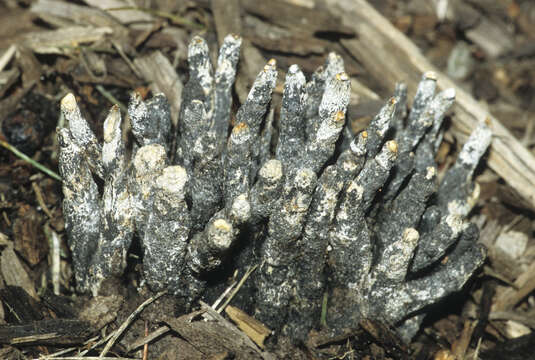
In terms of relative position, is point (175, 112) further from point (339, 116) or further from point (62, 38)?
point (339, 116)

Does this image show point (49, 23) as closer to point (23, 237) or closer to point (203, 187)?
point (23, 237)

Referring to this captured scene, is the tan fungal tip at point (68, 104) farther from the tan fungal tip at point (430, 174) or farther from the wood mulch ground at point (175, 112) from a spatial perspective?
the tan fungal tip at point (430, 174)

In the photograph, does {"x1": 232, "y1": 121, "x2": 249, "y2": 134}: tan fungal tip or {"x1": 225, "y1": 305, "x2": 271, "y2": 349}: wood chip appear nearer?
{"x1": 232, "y1": 121, "x2": 249, "y2": 134}: tan fungal tip

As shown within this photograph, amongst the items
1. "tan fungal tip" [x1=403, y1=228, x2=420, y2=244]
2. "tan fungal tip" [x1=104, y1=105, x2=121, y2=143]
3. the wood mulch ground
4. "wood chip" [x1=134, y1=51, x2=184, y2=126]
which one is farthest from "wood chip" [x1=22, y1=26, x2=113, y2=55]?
"tan fungal tip" [x1=403, y1=228, x2=420, y2=244]

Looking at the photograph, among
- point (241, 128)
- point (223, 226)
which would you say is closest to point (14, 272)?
point (223, 226)

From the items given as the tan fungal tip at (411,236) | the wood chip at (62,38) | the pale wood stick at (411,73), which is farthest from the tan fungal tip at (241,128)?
the wood chip at (62,38)

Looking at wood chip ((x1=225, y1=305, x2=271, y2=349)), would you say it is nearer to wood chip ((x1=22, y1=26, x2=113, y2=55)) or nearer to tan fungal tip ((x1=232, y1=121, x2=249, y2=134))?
tan fungal tip ((x1=232, y1=121, x2=249, y2=134))
